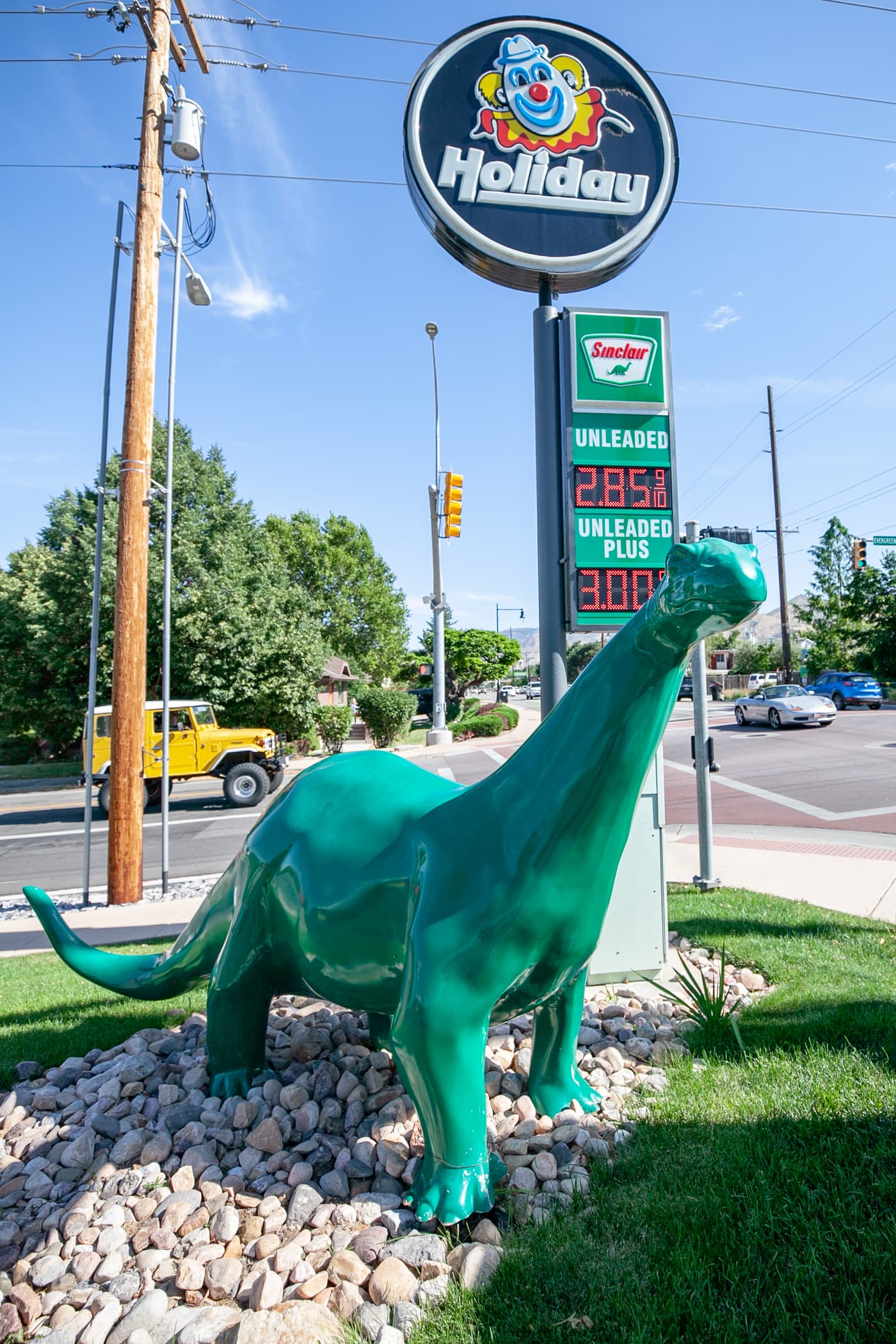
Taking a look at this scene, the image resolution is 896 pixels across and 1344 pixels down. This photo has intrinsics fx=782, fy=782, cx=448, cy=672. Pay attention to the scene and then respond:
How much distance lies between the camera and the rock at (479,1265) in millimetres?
2020

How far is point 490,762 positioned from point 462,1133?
1612 centimetres

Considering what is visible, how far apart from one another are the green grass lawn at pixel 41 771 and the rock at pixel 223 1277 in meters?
25.8

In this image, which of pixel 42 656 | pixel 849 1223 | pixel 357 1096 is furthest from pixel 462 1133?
pixel 42 656

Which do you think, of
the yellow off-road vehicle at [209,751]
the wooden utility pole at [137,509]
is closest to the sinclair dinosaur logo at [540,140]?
the wooden utility pole at [137,509]

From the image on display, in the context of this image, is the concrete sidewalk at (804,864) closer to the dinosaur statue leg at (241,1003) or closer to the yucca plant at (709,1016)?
the yucca plant at (709,1016)

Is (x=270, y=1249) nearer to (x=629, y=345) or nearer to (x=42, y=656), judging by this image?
(x=629, y=345)

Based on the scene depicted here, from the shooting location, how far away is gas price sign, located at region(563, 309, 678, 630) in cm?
444

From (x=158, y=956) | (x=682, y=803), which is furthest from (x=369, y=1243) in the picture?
(x=682, y=803)

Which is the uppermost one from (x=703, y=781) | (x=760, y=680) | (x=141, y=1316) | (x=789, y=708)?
(x=760, y=680)

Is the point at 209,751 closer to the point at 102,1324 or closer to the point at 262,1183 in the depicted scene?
the point at 262,1183

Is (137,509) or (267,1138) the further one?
(137,509)

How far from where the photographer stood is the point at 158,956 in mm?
3168

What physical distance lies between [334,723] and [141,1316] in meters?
21.0

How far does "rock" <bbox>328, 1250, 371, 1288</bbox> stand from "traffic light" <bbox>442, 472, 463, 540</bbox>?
15.7m
